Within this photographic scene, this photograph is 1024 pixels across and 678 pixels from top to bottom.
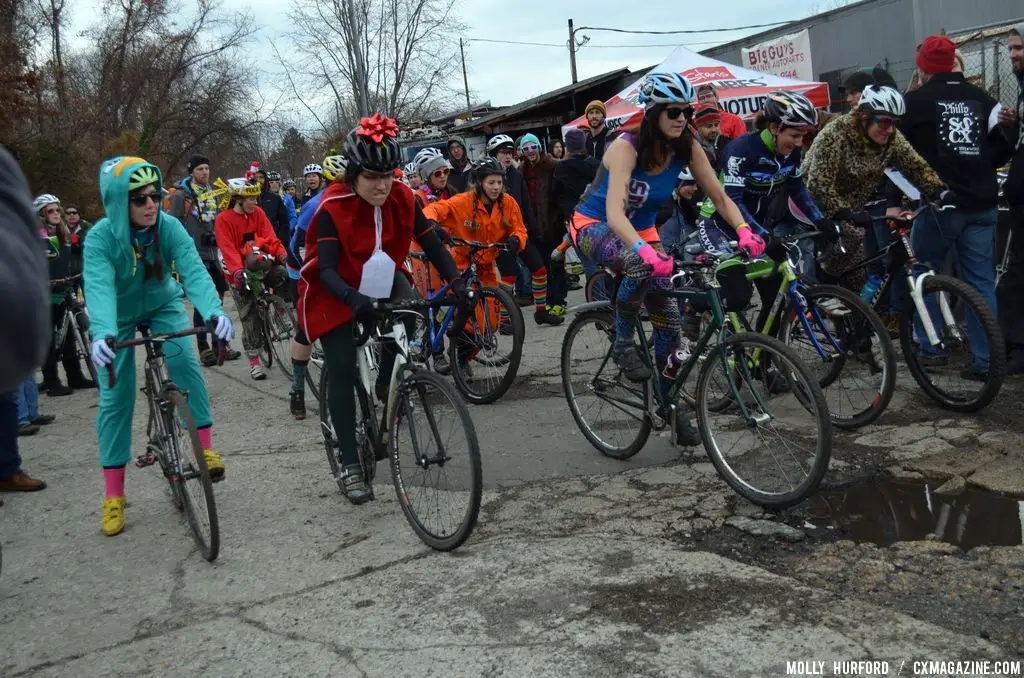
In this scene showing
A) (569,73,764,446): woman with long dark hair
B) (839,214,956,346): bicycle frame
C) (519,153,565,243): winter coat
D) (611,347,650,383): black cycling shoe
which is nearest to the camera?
(569,73,764,446): woman with long dark hair

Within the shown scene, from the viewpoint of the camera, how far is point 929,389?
586 centimetres

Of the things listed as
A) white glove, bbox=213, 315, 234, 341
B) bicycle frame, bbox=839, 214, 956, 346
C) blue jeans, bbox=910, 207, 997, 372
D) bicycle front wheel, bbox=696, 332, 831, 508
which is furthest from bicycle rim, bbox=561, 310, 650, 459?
blue jeans, bbox=910, 207, 997, 372

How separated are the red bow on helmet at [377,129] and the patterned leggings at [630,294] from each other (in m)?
1.30

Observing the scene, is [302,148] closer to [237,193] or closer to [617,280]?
[237,193]

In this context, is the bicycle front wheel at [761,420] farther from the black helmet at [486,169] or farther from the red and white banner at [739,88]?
the red and white banner at [739,88]

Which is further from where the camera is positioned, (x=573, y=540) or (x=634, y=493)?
(x=634, y=493)

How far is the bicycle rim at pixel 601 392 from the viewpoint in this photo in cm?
535

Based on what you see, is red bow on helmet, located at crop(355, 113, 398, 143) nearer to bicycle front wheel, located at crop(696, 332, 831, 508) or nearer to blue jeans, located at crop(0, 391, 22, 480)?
bicycle front wheel, located at crop(696, 332, 831, 508)

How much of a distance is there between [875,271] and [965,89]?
1659 mm

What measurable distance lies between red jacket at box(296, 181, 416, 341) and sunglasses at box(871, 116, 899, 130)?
10.0ft

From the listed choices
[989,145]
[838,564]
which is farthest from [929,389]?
[838,564]

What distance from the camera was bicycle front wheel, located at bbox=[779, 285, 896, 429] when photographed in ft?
17.4

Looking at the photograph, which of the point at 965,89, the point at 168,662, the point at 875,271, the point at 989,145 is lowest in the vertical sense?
the point at 168,662

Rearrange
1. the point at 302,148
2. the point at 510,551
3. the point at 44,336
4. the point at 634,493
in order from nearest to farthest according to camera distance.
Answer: the point at 44,336 → the point at 510,551 → the point at 634,493 → the point at 302,148
